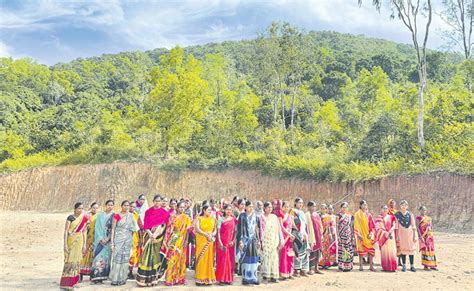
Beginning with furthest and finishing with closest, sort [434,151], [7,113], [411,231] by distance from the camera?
[7,113], [434,151], [411,231]

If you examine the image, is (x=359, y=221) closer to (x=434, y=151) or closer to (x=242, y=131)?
(x=434, y=151)

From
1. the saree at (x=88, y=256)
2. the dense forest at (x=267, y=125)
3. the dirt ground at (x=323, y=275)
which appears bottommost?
the dirt ground at (x=323, y=275)

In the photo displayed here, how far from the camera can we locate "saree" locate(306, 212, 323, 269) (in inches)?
309

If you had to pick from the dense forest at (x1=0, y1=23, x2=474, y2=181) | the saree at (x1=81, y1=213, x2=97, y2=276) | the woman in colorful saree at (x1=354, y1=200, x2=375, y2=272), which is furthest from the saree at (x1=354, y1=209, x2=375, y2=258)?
the dense forest at (x1=0, y1=23, x2=474, y2=181)

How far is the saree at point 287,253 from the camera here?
732cm

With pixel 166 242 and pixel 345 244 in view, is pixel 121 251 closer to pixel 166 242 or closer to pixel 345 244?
pixel 166 242

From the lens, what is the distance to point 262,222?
721cm

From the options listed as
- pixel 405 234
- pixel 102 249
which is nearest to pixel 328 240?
pixel 405 234

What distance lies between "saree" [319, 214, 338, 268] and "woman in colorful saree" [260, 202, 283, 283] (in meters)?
1.59

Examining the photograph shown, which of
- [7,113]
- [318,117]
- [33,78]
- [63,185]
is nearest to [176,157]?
[63,185]

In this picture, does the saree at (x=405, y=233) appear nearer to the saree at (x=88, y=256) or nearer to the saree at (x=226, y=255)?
the saree at (x=226, y=255)

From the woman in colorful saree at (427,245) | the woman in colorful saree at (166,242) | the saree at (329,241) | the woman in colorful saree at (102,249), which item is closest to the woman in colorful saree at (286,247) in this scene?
the saree at (329,241)

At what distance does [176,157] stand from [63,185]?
7917mm

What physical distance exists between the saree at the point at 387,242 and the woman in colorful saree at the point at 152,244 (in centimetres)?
455
